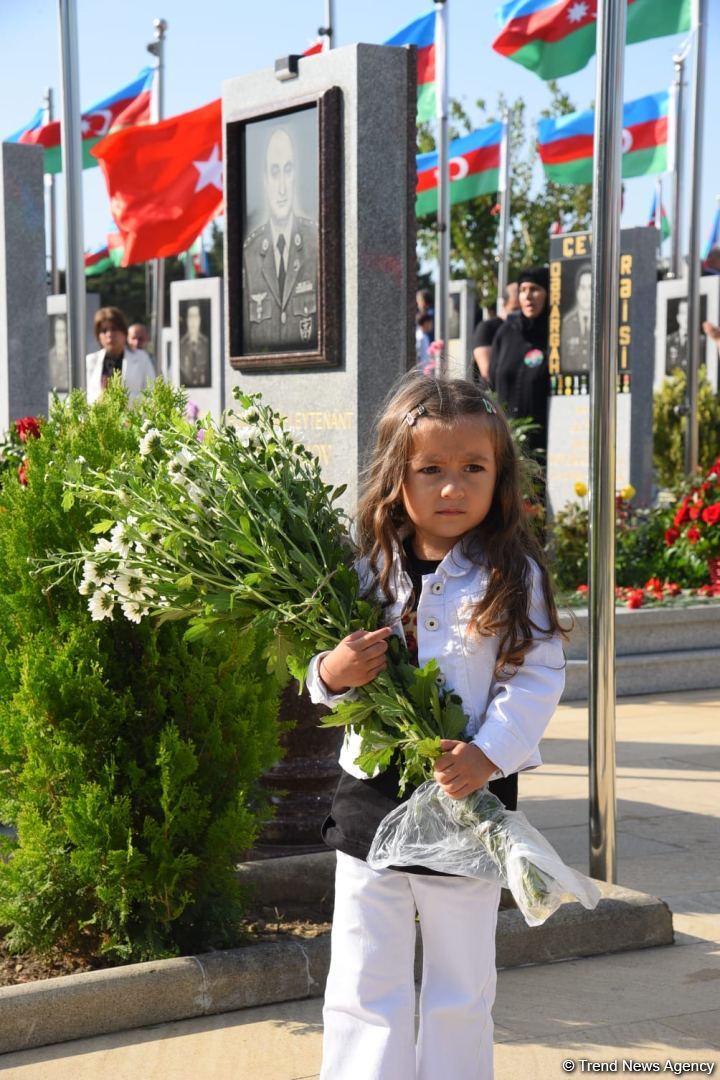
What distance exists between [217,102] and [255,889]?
449 inches

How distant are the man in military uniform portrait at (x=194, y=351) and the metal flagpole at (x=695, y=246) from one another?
908 centimetres

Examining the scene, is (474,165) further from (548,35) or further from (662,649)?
(662,649)

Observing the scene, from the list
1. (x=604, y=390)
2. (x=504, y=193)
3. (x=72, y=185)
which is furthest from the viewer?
(x=504, y=193)

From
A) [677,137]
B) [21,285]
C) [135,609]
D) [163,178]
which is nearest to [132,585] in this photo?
[135,609]

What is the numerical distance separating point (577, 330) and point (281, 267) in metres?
8.02

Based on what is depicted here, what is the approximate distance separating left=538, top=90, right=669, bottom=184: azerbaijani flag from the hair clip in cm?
1903

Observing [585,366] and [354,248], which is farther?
[585,366]

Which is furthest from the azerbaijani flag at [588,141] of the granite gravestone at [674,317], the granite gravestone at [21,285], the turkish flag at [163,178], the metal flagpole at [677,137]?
the granite gravestone at [21,285]

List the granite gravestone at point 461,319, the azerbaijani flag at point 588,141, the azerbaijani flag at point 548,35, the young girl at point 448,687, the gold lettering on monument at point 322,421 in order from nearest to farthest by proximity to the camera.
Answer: the young girl at point 448,687
the gold lettering on monument at point 322,421
the azerbaijani flag at point 548,35
the azerbaijani flag at point 588,141
the granite gravestone at point 461,319

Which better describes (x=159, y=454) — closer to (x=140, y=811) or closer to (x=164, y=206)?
(x=140, y=811)

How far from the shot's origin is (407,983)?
9.36ft

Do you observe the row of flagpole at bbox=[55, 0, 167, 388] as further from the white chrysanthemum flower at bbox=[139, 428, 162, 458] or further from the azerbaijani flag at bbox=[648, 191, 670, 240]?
the azerbaijani flag at bbox=[648, 191, 670, 240]

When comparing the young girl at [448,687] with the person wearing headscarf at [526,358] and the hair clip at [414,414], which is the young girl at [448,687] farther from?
the person wearing headscarf at [526,358]

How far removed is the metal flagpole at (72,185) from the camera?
868cm
